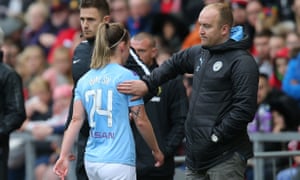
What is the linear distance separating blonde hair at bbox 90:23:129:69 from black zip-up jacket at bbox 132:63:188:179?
1325mm

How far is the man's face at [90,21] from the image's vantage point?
30.7ft

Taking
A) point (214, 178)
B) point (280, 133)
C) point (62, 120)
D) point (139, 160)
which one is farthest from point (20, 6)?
point (214, 178)

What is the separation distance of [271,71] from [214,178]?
5.78 metres

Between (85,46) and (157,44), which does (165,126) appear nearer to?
(85,46)

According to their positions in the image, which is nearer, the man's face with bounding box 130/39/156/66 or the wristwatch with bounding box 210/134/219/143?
the wristwatch with bounding box 210/134/219/143

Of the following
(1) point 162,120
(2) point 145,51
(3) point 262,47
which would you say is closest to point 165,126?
(1) point 162,120

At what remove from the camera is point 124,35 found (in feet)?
28.9

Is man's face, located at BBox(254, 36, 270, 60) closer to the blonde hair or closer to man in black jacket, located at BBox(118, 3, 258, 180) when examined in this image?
man in black jacket, located at BBox(118, 3, 258, 180)

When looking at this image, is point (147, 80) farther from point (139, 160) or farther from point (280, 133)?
point (280, 133)

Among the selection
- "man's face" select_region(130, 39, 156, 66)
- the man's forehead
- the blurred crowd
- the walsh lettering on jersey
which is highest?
the man's forehead

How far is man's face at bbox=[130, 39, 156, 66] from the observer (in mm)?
10219

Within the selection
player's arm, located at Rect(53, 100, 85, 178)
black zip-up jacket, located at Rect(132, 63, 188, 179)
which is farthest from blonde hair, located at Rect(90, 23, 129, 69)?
black zip-up jacket, located at Rect(132, 63, 188, 179)

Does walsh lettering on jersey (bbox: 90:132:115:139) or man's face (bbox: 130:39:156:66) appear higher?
man's face (bbox: 130:39:156:66)

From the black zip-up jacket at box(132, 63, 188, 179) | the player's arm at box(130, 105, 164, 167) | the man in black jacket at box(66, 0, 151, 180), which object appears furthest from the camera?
the black zip-up jacket at box(132, 63, 188, 179)
